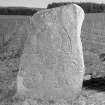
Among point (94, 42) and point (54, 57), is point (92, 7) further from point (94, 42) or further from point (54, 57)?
point (54, 57)

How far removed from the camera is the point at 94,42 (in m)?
10.2

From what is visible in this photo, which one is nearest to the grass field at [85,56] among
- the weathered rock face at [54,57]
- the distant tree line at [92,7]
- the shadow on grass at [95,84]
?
the shadow on grass at [95,84]

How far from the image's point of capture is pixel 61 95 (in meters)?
5.42

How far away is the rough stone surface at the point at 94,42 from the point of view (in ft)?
27.9

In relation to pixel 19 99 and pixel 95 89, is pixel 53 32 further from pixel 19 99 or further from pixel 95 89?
pixel 95 89

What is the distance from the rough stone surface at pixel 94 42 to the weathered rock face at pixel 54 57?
2563 mm

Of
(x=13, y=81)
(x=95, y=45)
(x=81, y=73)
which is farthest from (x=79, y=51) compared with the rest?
(x=95, y=45)

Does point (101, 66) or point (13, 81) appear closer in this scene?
point (13, 81)

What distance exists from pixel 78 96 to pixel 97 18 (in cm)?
606

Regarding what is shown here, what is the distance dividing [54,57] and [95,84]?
5.64 feet

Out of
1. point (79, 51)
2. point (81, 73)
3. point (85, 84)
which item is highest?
point (79, 51)

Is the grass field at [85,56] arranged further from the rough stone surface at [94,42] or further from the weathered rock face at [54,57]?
the weathered rock face at [54,57]

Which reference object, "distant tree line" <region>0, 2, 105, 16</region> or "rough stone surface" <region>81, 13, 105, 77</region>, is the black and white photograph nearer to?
"rough stone surface" <region>81, 13, 105, 77</region>

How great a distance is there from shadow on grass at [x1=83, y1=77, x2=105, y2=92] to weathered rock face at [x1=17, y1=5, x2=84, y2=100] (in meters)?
1.16
